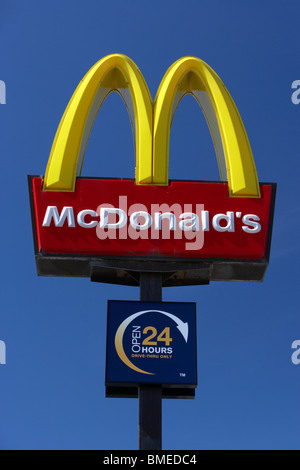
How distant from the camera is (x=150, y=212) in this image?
13836 millimetres

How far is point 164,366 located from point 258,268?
2.72 m

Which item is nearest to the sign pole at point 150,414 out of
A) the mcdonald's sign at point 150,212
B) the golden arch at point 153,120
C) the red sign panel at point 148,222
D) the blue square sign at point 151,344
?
the blue square sign at point 151,344

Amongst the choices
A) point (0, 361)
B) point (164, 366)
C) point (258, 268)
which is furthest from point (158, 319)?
point (0, 361)

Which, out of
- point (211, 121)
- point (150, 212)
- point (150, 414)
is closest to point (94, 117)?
point (211, 121)

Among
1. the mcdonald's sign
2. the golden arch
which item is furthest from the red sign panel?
the golden arch

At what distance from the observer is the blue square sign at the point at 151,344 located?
12.6 metres

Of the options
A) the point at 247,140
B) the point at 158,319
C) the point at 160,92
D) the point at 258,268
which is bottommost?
the point at 158,319

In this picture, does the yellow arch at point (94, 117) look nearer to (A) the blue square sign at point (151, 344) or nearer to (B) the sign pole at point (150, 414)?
(A) the blue square sign at point (151, 344)

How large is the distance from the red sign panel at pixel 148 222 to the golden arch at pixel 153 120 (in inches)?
11.2

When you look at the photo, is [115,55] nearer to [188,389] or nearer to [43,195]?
[43,195]
